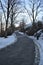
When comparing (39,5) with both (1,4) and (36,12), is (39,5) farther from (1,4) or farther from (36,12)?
(1,4)

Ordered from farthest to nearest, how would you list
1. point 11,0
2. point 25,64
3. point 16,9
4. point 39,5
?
point 39,5
point 16,9
point 11,0
point 25,64

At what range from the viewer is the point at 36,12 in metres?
60.2

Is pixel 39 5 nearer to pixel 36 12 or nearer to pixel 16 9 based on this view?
pixel 36 12

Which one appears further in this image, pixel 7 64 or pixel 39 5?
pixel 39 5

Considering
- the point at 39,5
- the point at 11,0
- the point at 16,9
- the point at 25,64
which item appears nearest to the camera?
the point at 25,64

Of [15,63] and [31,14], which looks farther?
[31,14]

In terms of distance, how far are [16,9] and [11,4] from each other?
12.4 m

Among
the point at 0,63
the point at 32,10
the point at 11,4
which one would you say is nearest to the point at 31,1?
the point at 32,10

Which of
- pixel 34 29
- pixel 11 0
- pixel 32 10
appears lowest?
pixel 34 29

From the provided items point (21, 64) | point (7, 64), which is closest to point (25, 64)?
point (21, 64)

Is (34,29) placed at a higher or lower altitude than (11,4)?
lower

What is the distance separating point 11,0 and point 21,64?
99.8 feet

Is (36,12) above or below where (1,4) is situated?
below

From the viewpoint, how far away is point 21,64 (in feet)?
33.1
